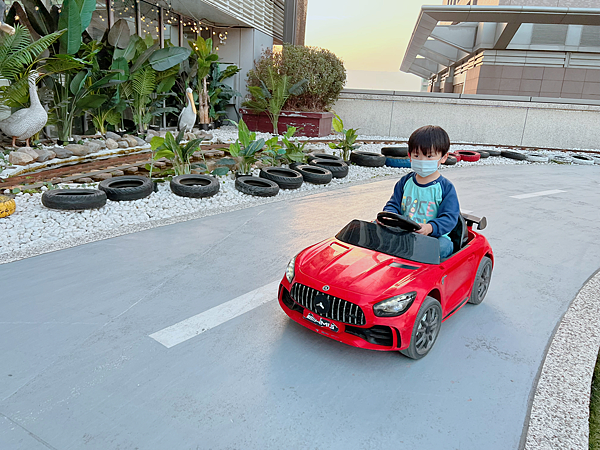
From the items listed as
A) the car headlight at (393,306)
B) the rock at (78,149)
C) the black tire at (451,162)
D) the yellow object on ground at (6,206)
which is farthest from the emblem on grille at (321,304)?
the black tire at (451,162)

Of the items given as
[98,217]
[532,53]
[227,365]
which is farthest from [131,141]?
[532,53]

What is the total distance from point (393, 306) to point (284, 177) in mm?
5739

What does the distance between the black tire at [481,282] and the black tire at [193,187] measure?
472 centimetres

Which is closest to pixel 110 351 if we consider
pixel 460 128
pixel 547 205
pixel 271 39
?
pixel 547 205

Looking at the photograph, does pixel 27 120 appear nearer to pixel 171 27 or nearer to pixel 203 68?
pixel 203 68

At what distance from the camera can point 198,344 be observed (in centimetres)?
331

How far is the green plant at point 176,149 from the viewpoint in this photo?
761cm

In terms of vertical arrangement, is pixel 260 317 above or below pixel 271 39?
below

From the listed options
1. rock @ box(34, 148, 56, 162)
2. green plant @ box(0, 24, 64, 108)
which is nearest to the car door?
green plant @ box(0, 24, 64, 108)

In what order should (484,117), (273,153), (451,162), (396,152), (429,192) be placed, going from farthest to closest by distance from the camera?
(484,117) → (451,162) → (396,152) → (273,153) → (429,192)

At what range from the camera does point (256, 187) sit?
310 inches

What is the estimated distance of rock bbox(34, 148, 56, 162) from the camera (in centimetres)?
884

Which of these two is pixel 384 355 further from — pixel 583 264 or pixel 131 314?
pixel 583 264

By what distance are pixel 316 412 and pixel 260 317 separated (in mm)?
1221
